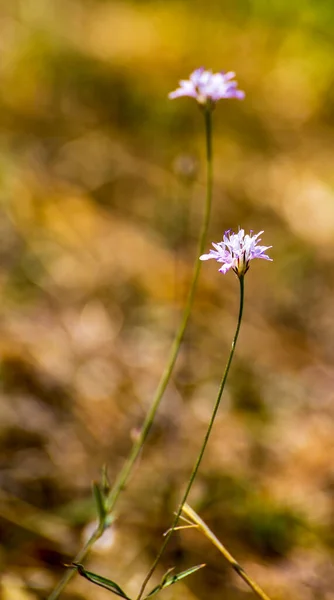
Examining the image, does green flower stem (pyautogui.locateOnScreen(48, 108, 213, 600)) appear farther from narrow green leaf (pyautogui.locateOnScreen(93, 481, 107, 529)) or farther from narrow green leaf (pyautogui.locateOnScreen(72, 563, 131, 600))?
narrow green leaf (pyautogui.locateOnScreen(72, 563, 131, 600))

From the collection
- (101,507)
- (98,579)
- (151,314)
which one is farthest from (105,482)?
(151,314)

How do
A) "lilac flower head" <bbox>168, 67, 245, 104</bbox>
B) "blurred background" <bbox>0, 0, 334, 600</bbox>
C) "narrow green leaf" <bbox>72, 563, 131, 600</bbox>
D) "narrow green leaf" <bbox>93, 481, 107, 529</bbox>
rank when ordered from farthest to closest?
"blurred background" <bbox>0, 0, 334, 600</bbox>, "lilac flower head" <bbox>168, 67, 245, 104</bbox>, "narrow green leaf" <bbox>93, 481, 107, 529</bbox>, "narrow green leaf" <bbox>72, 563, 131, 600</bbox>

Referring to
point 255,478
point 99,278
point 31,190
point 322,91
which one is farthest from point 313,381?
point 322,91

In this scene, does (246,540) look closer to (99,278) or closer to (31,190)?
(99,278)

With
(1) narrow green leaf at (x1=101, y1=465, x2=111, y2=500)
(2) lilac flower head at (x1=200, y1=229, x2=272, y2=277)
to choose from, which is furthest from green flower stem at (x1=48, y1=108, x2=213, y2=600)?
(2) lilac flower head at (x1=200, y1=229, x2=272, y2=277)

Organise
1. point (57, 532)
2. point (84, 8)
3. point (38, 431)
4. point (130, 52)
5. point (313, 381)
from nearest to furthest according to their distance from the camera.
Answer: point (57, 532) < point (38, 431) < point (313, 381) < point (130, 52) < point (84, 8)

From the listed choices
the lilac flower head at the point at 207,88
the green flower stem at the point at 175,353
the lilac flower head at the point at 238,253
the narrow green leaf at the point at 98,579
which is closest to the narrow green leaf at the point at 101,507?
the green flower stem at the point at 175,353
